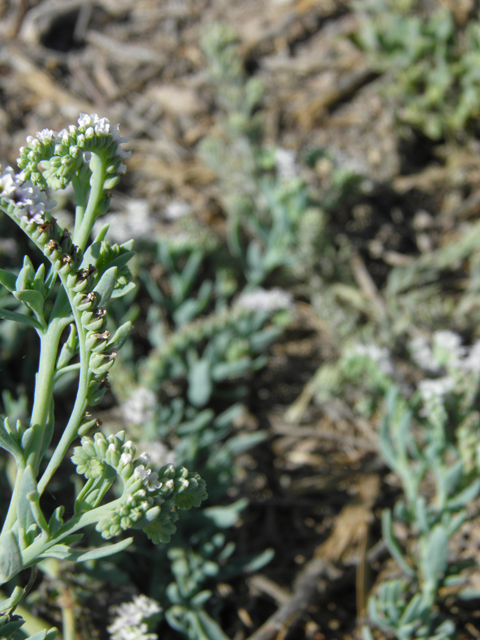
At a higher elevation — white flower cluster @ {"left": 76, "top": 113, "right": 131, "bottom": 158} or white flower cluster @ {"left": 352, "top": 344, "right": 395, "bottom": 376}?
white flower cluster @ {"left": 76, "top": 113, "right": 131, "bottom": 158}

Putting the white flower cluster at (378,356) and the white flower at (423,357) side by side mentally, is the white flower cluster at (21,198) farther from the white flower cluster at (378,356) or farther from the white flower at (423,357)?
the white flower at (423,357)

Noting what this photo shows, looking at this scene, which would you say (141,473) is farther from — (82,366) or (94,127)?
(94,127)

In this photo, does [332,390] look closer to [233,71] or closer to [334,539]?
[334,539]

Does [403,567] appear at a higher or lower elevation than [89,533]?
lower

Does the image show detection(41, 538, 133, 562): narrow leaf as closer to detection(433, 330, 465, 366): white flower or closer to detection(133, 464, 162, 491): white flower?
detection(133, 464, 162, 491): white flower

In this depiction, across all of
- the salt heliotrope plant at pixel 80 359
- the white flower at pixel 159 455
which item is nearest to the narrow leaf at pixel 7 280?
the salt heliotrope plant at pixel 80 359

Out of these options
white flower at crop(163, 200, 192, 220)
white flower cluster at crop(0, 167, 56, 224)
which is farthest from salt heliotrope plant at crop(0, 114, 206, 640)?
white flower at crop(163, 200, 192, 220)

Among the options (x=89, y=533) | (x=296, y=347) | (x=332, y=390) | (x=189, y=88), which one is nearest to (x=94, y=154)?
(x=89, y=533)
